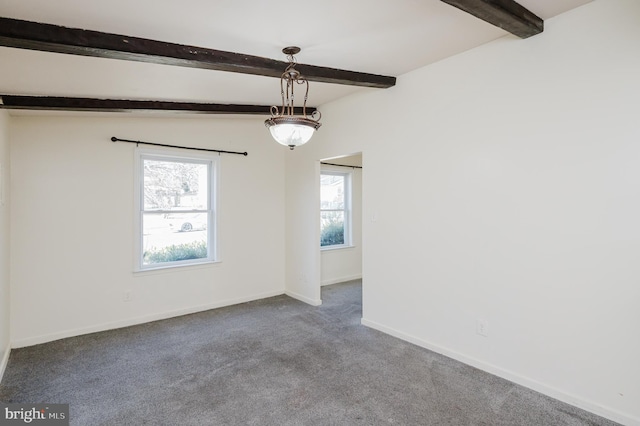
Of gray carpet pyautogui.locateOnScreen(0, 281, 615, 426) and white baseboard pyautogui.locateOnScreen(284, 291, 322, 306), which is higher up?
white baseboard pyautogui.locateOnScreen(284, 291, 322, 306)

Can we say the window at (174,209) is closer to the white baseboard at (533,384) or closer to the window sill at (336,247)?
the window sill at (336,247)

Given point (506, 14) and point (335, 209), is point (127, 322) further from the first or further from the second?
point (506, 14)

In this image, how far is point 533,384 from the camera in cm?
261

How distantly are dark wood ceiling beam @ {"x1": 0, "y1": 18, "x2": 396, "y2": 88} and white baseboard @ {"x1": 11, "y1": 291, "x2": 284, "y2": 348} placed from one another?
9.94ft

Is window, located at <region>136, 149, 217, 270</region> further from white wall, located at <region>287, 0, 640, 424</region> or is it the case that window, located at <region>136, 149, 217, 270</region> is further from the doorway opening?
white wall, located at <region>287, 0, 640, 424</region>

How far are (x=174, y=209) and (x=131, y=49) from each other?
2569 mm

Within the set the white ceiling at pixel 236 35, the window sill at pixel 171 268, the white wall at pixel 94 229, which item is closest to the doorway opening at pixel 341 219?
the white wall at pixel 94 229

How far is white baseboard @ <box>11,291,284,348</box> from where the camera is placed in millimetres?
3543

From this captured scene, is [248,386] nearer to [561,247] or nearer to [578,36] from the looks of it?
[561,247]

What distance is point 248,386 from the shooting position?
270cm

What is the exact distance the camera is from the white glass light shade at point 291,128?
2342 millimetres

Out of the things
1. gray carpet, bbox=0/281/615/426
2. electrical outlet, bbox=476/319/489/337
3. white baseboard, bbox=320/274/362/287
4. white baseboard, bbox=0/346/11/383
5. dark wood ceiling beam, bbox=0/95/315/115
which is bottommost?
gray carpet, bbox=0/281/615/426

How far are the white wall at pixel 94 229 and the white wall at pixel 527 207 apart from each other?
2.26 m

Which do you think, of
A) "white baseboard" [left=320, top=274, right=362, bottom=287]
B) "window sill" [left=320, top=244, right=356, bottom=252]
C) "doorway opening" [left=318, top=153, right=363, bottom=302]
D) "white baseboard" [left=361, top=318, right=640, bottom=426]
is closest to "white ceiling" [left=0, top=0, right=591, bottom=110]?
"white baseboard" [left=361, top=318, right=640, bottom=426]
